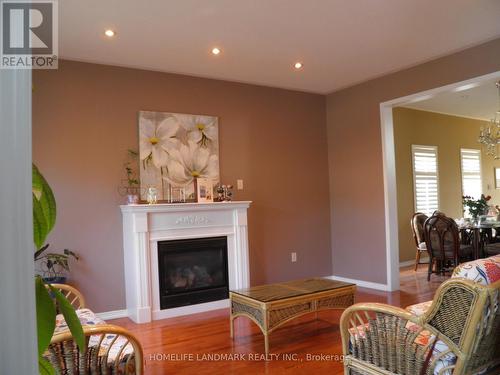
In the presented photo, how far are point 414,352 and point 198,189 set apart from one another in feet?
11.2

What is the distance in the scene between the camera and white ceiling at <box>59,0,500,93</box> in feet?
11.1

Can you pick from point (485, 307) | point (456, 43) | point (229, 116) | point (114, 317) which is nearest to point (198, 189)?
point (229, 116)

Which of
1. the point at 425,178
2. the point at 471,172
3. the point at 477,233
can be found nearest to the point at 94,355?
the point at 477,233

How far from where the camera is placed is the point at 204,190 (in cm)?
502

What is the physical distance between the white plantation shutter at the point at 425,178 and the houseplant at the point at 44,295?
7.46 m

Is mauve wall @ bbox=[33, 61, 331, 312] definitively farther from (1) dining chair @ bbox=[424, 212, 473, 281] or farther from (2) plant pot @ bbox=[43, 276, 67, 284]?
(1) dining chair @ bbox=[424, 212, 473, 281]

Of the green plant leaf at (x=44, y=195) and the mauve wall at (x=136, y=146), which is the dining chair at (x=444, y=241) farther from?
the green plant leaf at (x=44, y=195)

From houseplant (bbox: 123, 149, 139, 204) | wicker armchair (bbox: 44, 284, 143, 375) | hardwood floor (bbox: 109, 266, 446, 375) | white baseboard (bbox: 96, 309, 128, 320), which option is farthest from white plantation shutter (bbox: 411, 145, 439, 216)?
wicker armchair (bbox: 44, 284, 143, 375)

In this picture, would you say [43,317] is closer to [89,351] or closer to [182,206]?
[89,351]

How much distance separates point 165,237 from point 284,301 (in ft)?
5.70

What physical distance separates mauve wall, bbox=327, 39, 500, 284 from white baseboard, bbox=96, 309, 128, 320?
3.14 m

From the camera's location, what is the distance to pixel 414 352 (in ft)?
6.44

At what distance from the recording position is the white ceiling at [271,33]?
11.1ft

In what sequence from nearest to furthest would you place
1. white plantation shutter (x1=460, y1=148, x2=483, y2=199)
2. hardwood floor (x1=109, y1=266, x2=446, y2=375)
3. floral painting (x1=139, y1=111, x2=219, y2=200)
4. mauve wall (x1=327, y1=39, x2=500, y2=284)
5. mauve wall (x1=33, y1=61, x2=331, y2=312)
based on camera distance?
hardwood floor (x1=109, y1=266, x2=446, y2=375)
mauve wall (x1=33, y1=61, x2=331, y2=312)
floral painting (x1=139, y1=111, x2=219, y2=200)
mauve wall (x1=327, y1=39, x2=500, y2=284)
white plantation shutter (x1=460, y1=148, x2=483, y2=199)
